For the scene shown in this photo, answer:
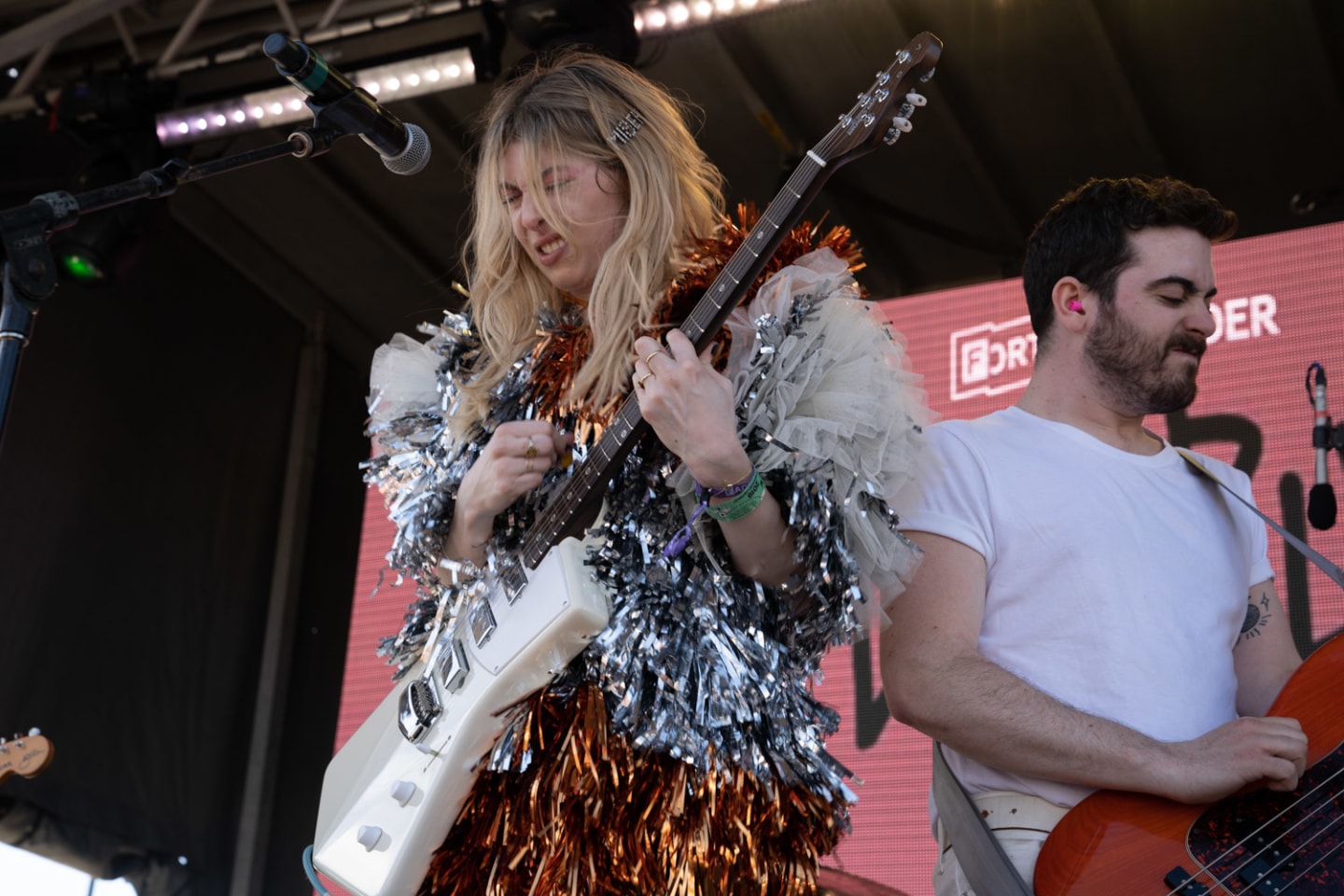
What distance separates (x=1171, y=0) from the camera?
405 centimetres

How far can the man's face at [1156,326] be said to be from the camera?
2.01 meters

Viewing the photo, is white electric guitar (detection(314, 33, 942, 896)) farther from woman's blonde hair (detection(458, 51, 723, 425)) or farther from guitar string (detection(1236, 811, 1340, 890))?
guitar string (detection(1236, 811, 1340, 890))

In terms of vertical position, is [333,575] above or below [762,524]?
above

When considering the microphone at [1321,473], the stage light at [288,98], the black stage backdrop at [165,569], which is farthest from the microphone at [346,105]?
the black stage backdrop at [165,569]

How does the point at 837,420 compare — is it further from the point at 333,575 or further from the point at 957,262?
the point at 333,575

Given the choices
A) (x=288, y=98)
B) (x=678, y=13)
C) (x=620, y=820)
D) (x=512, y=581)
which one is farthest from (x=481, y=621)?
(x=288, y=98)

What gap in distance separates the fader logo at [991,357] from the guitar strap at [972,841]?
2030 millimetres

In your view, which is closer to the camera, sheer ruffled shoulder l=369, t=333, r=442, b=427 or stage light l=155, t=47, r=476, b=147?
sheer ruffled shoulder l=369, t=333, r=442, b=427

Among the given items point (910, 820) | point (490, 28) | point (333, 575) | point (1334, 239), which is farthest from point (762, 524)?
point (333, 575)

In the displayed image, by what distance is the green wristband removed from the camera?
1540 millimetres

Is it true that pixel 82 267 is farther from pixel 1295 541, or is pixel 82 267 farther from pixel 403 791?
pixel 1295 541

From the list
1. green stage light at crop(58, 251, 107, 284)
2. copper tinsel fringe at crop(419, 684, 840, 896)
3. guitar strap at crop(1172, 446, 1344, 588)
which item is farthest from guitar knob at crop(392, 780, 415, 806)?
green stage light at crop(58, 251, 107, 284)

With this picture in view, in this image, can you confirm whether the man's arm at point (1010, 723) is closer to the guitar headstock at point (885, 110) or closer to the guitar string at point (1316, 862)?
the guitar string at point (1316, 862)

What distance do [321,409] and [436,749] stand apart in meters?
4.29
